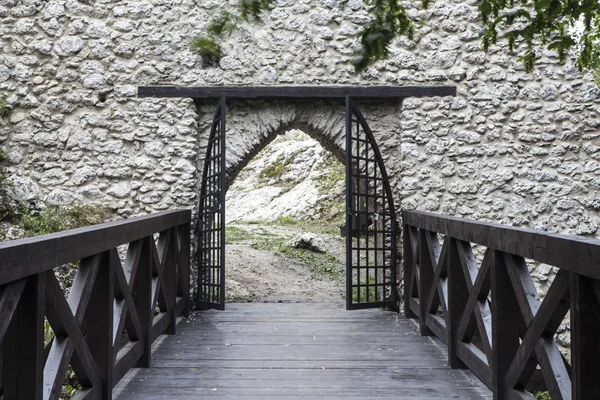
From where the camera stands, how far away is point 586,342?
1867 millimetres

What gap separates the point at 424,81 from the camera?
569 centimetres

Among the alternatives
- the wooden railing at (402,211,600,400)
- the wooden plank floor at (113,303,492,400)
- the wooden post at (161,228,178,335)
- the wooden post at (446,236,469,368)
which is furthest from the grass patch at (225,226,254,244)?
the wooden post at (446,236,469,368)

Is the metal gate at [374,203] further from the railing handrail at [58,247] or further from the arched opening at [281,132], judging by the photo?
the railing handrail at [58,247]

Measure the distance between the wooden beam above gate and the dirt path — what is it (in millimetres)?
2281

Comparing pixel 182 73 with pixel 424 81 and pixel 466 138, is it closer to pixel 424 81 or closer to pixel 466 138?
pixel 424 81

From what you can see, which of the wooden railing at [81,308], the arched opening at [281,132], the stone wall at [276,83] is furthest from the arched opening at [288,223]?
the wooden railing at [81,308]

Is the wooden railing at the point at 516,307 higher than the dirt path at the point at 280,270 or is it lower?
higher

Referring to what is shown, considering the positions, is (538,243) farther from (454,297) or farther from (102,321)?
(102,321)

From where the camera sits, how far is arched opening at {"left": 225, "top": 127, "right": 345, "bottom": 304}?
7.43 m

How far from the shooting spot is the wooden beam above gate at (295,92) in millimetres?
5598

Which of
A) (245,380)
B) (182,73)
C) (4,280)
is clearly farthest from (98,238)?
(182,73)

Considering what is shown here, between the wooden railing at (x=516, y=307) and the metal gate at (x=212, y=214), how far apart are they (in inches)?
76.8

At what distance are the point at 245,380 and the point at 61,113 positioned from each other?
3575mm

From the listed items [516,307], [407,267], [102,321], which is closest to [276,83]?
[407,267]
